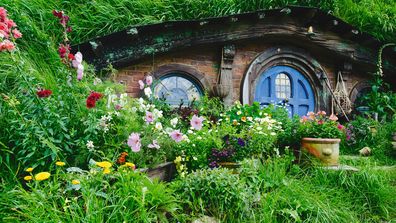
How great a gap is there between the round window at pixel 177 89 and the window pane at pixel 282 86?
6.49ft

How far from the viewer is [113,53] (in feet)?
19.9

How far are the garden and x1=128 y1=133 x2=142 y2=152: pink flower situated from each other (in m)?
0.01

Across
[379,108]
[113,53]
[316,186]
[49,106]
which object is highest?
[113,53]

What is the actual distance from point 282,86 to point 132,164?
5.70m

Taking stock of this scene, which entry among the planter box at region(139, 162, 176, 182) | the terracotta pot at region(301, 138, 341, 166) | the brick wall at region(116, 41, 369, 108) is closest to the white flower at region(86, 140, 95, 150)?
the planter box at region(139, 162, 176, 182)

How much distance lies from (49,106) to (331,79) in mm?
6974

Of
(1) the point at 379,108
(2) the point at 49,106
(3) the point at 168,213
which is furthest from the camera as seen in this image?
(1) the point at 379,108

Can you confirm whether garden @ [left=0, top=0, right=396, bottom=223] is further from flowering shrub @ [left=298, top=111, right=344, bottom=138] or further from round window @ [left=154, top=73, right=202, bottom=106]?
round window @ [left=154, top=73, right=202, bottom=106]

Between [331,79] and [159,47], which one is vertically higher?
[159,47]

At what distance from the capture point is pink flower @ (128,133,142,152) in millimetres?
3262

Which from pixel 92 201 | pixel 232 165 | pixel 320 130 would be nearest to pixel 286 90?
pixel 320 130

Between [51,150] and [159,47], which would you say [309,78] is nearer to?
[159,47]

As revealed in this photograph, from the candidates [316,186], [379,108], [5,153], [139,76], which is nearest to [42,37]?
[139,76]

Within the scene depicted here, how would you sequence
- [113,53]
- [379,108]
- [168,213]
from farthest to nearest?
[379,108] → [113,53] → [168,213]
